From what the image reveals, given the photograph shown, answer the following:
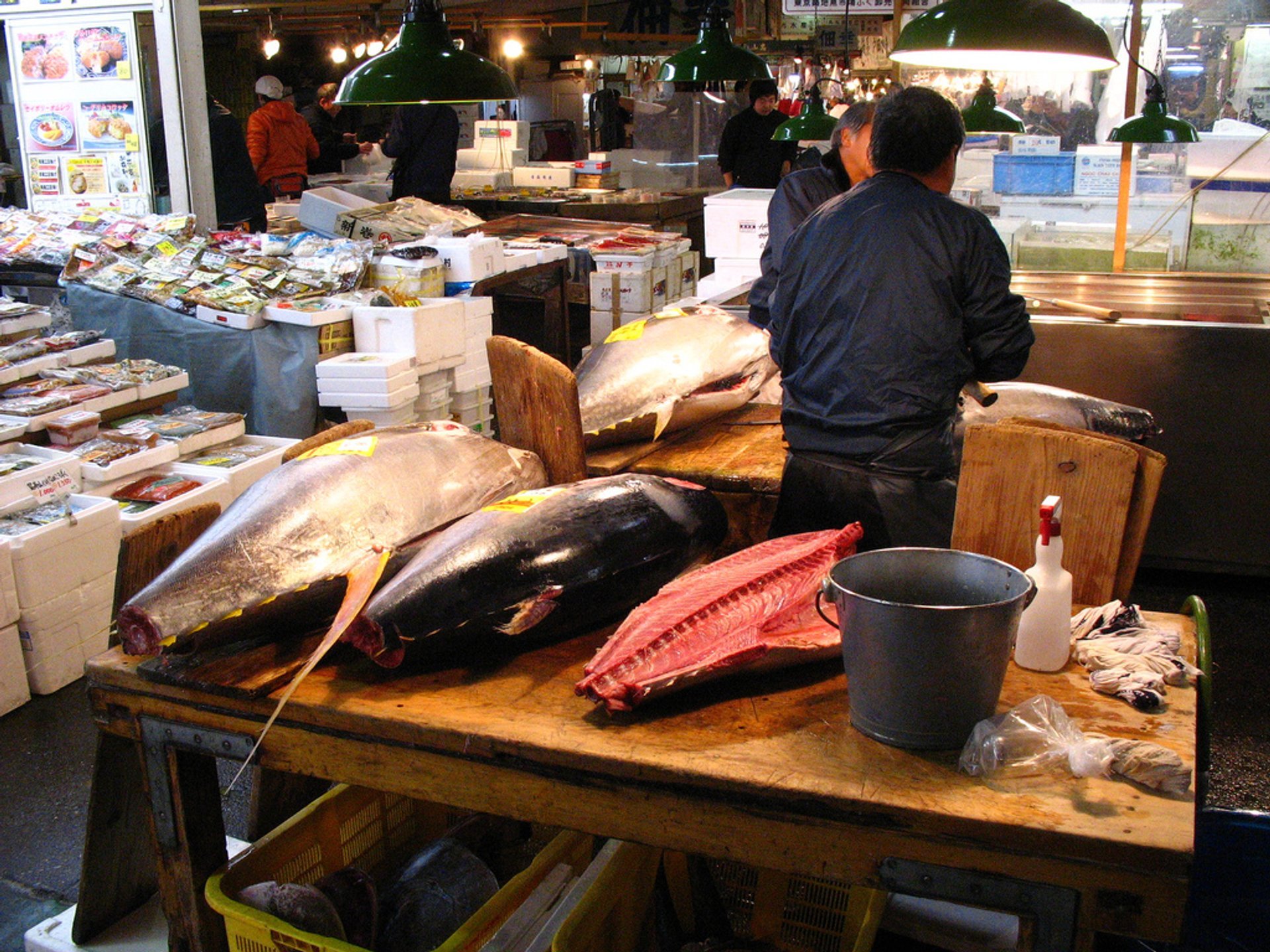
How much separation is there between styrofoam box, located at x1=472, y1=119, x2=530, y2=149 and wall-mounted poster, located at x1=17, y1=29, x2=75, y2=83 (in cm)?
642

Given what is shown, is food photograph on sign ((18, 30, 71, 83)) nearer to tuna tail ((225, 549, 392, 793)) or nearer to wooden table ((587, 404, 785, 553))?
wooden table ((587, 404, 785, 553))

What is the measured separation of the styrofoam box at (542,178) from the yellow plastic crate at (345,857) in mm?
10827

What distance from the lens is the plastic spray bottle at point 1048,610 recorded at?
74.1 inches

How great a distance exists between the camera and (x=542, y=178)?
12781 mm

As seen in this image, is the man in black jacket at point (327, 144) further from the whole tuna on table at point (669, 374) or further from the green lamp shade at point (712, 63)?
the whole tuna on table at point (669, 374)

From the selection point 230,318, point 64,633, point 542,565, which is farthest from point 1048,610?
point 230,318

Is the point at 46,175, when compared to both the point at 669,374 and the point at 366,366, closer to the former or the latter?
the point at 366,366

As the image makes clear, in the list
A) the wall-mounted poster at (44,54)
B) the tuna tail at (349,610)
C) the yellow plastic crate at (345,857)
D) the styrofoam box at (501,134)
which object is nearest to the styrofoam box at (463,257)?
the wall-mounted poster at (44,54)

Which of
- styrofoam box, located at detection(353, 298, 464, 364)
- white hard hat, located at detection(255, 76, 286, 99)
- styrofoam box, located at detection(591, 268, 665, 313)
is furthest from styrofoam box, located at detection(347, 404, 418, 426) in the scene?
white hard hat, located at detection(255, 76, 286, 99)

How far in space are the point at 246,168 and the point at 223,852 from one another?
7.17 m

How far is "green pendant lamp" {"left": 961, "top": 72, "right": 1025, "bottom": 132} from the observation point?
20.0ft

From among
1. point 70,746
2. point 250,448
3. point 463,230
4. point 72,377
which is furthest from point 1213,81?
point 70,746

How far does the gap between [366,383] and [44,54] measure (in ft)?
12.1

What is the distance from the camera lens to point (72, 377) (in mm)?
5168
